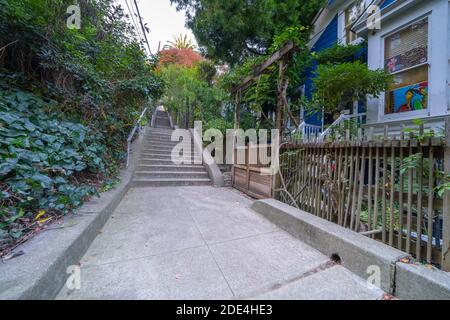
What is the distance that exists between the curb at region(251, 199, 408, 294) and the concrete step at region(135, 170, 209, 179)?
327 cm

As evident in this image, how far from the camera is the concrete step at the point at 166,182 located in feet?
15.7

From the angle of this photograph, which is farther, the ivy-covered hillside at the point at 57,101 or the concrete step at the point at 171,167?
the concrete step at the point at 171,167

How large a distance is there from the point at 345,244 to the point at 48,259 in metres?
2.39

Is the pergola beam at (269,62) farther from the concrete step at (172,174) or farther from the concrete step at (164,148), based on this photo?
the concrete step at (164,148)

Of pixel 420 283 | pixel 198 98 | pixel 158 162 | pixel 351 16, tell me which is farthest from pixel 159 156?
pixel 351 16

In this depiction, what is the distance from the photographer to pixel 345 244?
5.82ft

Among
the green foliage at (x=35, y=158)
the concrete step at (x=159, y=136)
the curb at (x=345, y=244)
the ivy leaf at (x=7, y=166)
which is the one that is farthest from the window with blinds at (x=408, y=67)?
the concrete step at (x=159, y=136)

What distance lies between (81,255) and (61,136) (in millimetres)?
1799

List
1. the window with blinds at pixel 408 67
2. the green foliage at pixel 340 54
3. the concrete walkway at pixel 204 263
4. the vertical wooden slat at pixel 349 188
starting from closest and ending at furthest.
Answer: the concrete walkway at pixel 204 263
the vertical wooden slat at pixel 349 188
the window with blinds at pixel 408 67
the green foliage at pixel 340 54

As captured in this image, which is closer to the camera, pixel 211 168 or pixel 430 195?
pixel 430 195

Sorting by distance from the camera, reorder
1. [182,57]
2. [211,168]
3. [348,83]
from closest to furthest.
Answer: [348,83], [211,168], [182,57]

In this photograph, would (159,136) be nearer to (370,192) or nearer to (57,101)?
(57,101)

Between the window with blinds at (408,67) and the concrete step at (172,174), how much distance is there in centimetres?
523
